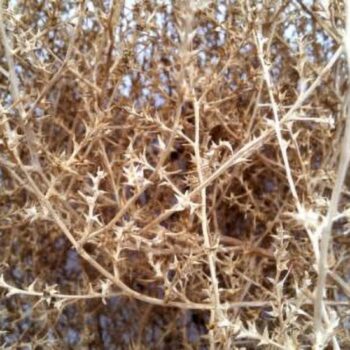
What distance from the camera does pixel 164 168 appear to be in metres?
0.99

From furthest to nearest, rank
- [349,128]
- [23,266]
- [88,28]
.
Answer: [23,266]
[88,28]
[349,128]

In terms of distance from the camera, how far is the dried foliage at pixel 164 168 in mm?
969

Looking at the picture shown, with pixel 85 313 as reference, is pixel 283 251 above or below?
above

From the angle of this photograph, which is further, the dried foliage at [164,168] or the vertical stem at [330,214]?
the dried foliage at [164,168]

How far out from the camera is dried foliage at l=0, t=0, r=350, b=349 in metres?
0.97

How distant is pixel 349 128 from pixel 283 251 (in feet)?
0.88

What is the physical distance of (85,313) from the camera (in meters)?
1.43

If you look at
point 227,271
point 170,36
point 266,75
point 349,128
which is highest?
point 170,36

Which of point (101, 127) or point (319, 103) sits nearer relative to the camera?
point (101, 127)

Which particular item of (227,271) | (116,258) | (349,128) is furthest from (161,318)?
(349,128)

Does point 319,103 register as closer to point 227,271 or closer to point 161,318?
point 227,271

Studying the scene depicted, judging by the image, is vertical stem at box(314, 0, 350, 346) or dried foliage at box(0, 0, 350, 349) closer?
vertical stem at box(314, 0, 350, 346)

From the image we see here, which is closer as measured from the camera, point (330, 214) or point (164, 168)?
point (330, 214)

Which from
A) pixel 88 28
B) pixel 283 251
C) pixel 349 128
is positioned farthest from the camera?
pixel 88 28
